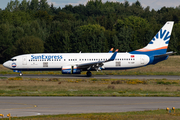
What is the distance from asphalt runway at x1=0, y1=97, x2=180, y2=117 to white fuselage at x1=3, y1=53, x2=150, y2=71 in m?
23.9

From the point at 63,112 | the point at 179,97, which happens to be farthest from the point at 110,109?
the point at 179,97

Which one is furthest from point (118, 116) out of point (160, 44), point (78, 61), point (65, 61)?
point (160, 44)

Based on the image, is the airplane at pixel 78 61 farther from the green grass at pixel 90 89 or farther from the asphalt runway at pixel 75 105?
the asphalt runway at pixel 75 105

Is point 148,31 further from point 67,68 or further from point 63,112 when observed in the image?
point 63,112

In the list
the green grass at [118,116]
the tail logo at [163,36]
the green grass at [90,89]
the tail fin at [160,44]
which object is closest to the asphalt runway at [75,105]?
the green grass at [118,116]

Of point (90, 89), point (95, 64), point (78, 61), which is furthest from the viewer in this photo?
point (78, 61)

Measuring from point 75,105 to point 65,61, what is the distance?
89.7 feet

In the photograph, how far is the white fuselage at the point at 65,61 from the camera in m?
49.7

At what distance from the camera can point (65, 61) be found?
1962 inches

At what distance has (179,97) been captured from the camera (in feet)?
89.9

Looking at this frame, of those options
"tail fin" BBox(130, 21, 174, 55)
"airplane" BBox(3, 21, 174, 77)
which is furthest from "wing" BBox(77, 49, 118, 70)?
"tail fin" BBox(130, 21, 174, 55)

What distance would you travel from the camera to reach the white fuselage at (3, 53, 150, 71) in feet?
163

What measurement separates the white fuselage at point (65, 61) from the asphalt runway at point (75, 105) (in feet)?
78.5

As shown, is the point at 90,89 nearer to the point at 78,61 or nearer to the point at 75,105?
the point at 75,105
